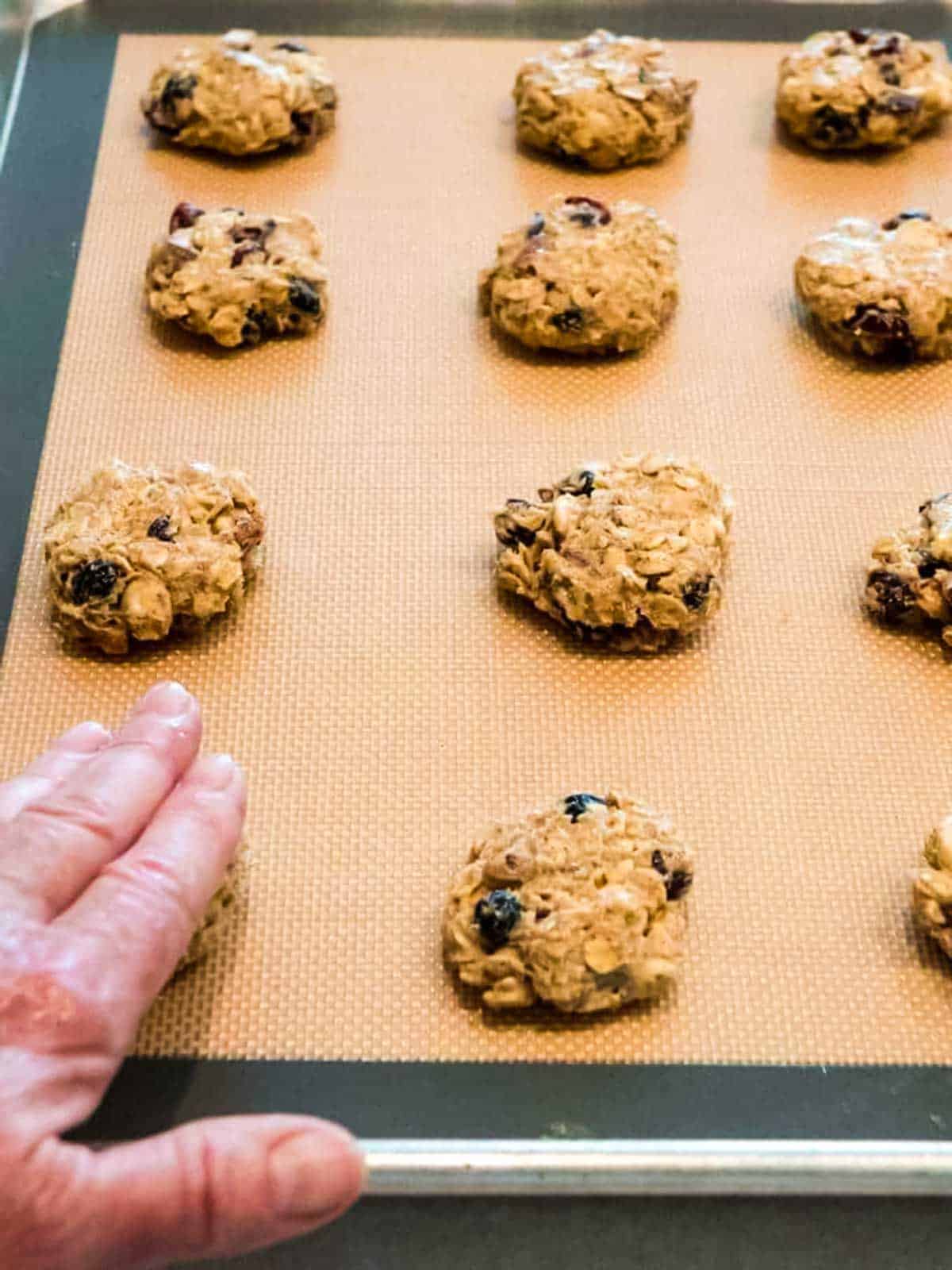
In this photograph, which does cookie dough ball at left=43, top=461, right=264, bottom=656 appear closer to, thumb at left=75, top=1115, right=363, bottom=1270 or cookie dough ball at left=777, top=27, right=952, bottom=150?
thumb at left=75, top=1115, right=363, bottom=1270

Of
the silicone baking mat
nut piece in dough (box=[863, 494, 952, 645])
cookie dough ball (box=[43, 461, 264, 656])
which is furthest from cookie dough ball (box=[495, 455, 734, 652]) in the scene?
cookie dough ball (box=[43, 461, 264, 656])

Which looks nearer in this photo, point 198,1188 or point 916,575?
point 198,1188

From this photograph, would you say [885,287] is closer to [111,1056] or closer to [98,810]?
[98,810]

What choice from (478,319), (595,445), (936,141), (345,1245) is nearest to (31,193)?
(478,319)

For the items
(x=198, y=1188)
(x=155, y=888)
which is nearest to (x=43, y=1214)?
(x=198, y=1188)

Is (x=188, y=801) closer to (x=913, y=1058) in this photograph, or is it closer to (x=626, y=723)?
(x=626, y=723)

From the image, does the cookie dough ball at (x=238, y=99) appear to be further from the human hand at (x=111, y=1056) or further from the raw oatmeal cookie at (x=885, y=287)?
the human hand at (x=111, y=1056)
